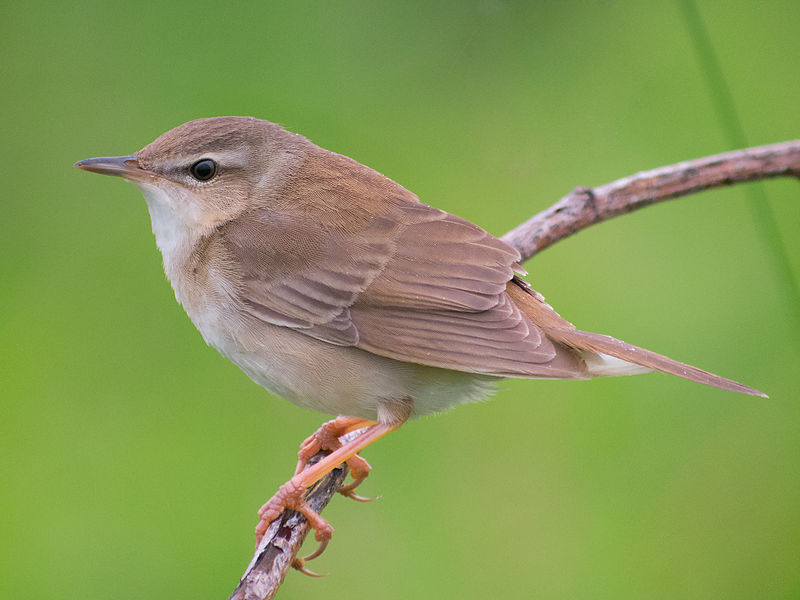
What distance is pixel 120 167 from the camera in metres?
3.58

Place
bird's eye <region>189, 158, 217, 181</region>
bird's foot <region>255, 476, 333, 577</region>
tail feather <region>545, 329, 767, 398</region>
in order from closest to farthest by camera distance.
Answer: tail feather <region>545, 329, 767, 398</region> < bird's foot <region>255, 476, 333, 577</region> < bird's eye <region>189, 158, 217, 181</region>

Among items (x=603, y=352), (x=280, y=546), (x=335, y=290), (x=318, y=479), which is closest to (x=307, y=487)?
(x=318, y=479)

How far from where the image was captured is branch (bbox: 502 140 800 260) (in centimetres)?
395

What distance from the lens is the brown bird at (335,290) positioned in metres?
3.42

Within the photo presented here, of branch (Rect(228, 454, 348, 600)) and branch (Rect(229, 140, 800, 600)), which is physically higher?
branch (Rect(229, 140, 800, 600))

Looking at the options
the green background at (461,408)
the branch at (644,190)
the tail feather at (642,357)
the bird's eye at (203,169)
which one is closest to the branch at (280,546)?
the branch at (644,190)

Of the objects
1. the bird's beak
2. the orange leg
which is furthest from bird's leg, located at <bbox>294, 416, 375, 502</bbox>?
the bird's beak

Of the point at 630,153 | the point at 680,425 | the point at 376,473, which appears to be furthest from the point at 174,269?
the point at 630,153

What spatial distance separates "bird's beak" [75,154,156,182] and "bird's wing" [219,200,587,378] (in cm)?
34

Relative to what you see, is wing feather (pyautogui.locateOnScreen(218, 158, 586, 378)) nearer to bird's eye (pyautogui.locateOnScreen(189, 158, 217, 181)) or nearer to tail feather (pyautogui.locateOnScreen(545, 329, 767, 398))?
tail feather (pyautogui.locateOnScreen(545, 329, 767, 398))

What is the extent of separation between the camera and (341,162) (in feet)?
12.9

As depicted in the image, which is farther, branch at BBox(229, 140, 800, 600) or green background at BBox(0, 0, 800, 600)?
green background at BBox(0, 0, 800, 600)

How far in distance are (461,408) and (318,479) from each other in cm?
157

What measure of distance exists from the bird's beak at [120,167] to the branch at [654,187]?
4.62ft
